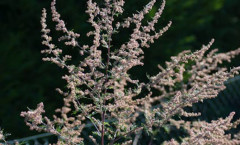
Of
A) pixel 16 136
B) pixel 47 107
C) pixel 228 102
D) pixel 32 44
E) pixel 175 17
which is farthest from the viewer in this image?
pixel 175 17

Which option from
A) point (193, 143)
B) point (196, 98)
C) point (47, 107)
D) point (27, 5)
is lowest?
point (193, 143)

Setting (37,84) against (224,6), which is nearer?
(37,84)

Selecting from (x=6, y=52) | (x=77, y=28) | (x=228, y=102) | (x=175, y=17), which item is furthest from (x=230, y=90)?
(x=6, y=52)

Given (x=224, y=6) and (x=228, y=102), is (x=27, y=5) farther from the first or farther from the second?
(x=224, y=6)

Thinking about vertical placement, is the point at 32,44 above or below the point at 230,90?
above

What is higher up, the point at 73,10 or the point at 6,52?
the point at 73,10

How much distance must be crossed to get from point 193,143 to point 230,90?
3233 mm

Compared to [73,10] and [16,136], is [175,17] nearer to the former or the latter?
[73,10]

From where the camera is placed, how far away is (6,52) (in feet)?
18.2

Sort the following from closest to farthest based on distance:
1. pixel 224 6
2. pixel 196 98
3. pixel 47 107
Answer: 1. pixel 196 98
2. pixel 47 107
3. pixel 224 6

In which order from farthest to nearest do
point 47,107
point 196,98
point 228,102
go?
point 228,102 < point 47,107 < point 196,98

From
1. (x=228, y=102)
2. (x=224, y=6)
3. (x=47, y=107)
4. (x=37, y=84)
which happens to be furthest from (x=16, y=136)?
(x=224, y=6)

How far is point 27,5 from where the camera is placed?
6031 millimetres

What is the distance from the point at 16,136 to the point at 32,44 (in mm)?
1807
